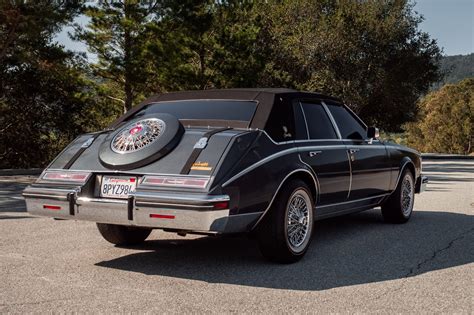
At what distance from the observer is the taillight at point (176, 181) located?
4453 millimetres

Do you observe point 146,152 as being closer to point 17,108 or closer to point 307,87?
point 17,108

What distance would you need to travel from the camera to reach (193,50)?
25.9 meters

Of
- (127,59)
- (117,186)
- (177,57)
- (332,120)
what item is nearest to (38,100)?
(127,59)

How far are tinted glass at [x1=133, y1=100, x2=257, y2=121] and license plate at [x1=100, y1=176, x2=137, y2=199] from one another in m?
1.15

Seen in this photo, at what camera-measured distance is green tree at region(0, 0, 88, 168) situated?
19.8 m

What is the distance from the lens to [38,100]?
71.5ft

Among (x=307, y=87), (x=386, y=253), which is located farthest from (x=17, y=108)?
(x=386, y=253)

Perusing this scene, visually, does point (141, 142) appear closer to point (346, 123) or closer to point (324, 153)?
point (324, 153)

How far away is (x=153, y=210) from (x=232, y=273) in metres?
0.92

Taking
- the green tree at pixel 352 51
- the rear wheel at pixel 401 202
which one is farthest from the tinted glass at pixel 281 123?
the green tree at pixel 352 51

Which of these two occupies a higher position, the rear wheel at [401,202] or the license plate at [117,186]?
the license plate at [117,186]

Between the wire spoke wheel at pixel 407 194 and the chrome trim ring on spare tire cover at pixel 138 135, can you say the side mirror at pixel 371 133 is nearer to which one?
the wire spoke wheel at pixel 407 194

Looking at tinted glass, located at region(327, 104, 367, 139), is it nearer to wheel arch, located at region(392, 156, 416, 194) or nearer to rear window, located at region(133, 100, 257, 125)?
wheel arch, located at region(392, 156, 416, 194)

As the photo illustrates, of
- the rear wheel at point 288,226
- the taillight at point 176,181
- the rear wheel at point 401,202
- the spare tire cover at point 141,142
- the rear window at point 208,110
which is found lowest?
the rear wheel at point 401,202
